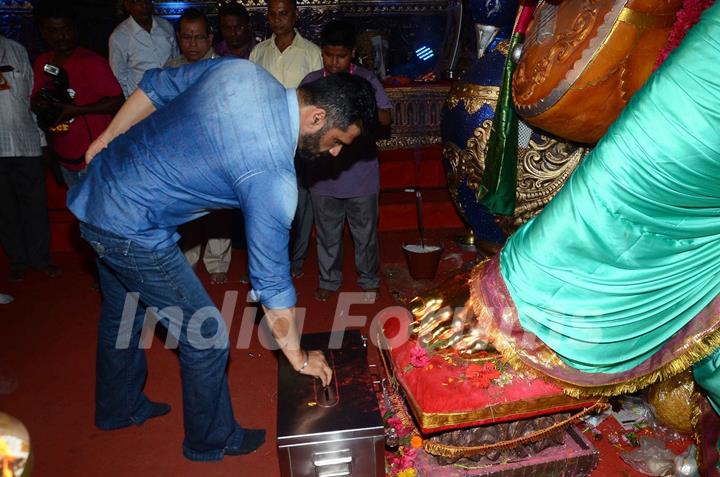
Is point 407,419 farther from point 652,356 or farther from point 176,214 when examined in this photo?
point 176,214

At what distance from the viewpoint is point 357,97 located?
5.56 ft

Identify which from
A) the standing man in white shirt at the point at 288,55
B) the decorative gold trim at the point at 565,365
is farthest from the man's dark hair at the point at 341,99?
the standing man in white shirt at the point at 288,55

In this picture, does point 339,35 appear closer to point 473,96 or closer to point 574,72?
point 473,96

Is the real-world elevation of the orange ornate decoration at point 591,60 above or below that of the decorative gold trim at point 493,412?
above

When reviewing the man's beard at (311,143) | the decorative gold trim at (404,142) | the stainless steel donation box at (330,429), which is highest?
the man's beard at (311,143)

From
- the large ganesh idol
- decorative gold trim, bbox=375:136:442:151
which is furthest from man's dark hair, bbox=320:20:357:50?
decorative gold trim, bbox=375:136:442:151

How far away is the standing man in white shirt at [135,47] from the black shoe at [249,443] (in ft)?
9.04

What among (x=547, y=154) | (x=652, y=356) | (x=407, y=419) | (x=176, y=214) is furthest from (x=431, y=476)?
(x=547, y=154)

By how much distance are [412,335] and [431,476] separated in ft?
1.78

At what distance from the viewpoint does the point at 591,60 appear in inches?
70.0

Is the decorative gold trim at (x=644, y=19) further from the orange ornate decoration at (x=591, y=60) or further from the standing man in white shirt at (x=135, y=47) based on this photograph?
the standing man in white shirt at (x=135, y=47)

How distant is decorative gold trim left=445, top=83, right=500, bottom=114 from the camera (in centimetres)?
293

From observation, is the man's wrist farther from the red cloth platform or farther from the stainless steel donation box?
the red cloth platform

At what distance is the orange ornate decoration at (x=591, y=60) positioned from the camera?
5.70ft
